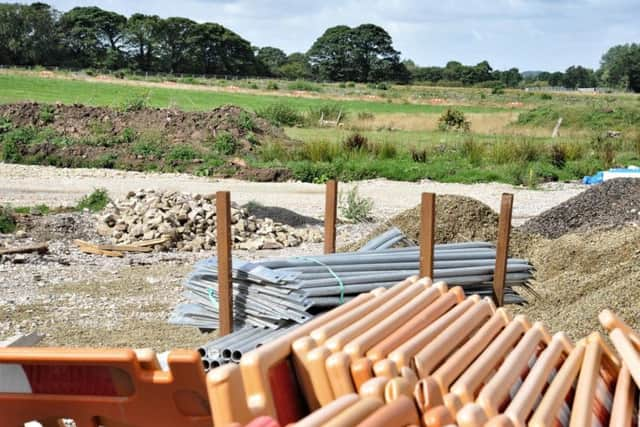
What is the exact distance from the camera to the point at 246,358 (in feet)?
10.1

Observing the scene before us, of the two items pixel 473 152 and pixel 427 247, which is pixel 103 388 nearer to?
pixel 427 247

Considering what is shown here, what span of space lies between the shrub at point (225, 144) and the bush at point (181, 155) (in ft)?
3.23

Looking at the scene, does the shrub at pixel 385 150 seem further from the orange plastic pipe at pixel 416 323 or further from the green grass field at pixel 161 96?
the green grass field at pixel 161 96

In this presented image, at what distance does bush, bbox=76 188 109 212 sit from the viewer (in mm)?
14766

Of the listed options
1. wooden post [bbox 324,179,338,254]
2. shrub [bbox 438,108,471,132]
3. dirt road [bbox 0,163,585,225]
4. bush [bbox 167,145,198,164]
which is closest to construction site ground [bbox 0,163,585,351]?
dirt road [bbox 0,163,585,225]

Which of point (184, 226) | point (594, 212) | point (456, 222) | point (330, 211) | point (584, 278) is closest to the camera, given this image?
point (330, 211)

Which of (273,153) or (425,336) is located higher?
(425,336)

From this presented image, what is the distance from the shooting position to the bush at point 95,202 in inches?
581

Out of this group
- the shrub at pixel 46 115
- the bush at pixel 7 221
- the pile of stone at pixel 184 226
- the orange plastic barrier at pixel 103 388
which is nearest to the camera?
Result: the orange plastic barrier at pixel 103 388

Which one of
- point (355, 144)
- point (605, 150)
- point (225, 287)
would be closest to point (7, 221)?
point (225, 287)

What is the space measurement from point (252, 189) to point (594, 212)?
27.3 feet

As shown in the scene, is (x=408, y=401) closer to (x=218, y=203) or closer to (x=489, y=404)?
(x=489, y=404)

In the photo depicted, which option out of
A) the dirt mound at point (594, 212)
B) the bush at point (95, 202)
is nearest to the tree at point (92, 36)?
the bush at point (95, 202)

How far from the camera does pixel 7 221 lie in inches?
506
